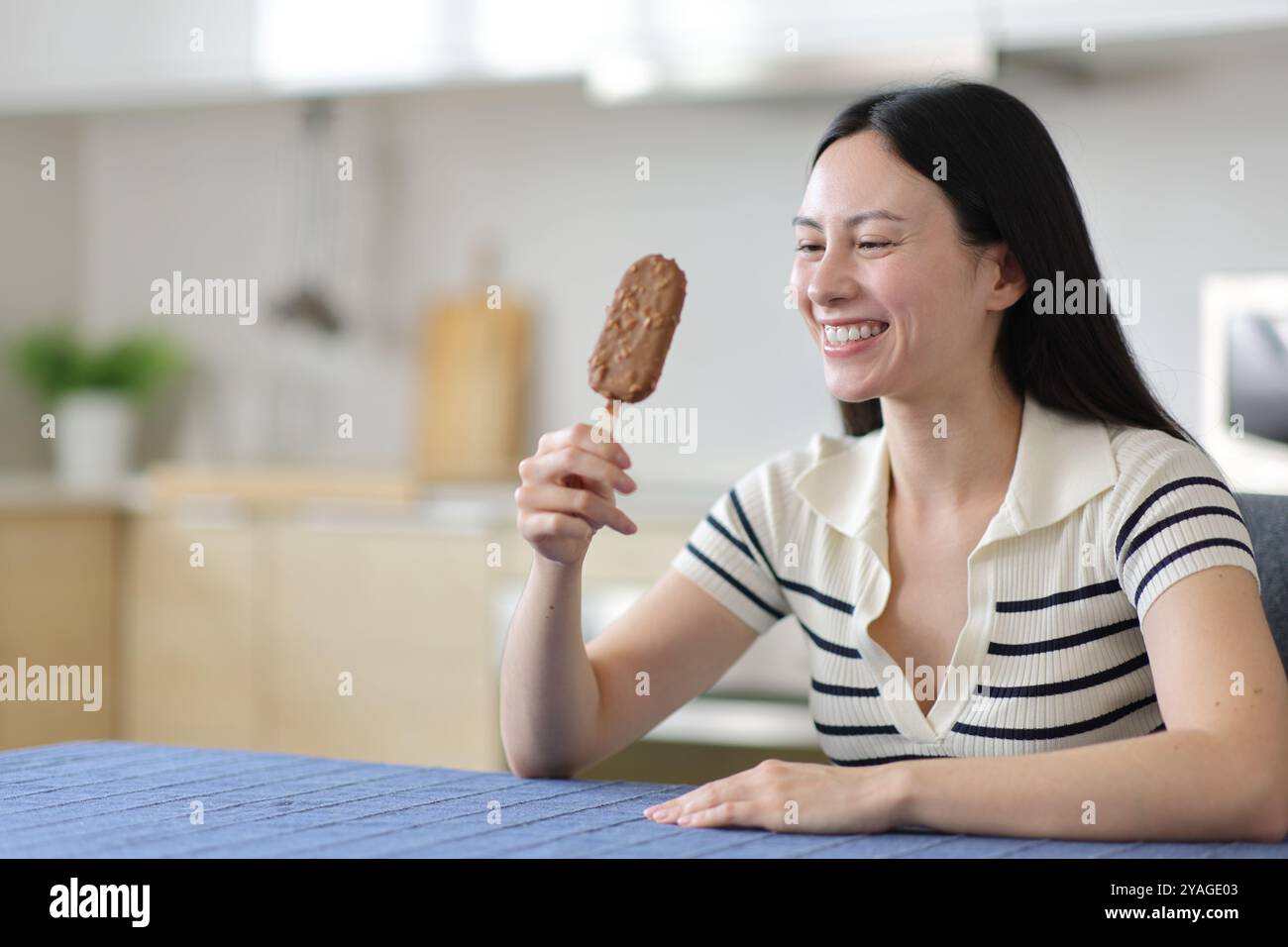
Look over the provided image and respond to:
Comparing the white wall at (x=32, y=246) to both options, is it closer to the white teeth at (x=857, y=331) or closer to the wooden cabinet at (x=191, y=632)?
the wooden cabinet at (x=191, y=632)

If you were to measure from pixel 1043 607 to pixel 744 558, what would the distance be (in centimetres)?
32

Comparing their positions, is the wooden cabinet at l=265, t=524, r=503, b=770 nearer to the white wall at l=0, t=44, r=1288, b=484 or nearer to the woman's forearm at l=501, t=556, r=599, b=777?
the white wall at l=0, t=44, r=1288, b=484

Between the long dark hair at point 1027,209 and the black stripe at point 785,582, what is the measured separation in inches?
11.0

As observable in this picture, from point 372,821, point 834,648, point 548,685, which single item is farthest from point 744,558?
point 372,821

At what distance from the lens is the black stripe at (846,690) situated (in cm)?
152

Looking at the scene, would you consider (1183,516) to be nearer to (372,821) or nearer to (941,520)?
(941,520)

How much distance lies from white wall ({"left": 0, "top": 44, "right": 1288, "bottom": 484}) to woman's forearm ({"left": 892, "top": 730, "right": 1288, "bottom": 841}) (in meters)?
2.10

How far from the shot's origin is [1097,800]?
3.75ft

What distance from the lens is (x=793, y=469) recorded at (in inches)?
66.2

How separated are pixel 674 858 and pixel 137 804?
17.2 inches

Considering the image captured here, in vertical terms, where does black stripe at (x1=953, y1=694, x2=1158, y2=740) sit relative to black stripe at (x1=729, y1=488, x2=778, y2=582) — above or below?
below

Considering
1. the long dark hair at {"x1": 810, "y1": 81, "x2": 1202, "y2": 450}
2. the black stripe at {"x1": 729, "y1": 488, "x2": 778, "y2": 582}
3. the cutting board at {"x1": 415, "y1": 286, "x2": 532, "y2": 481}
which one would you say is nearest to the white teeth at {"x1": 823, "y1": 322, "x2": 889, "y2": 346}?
the long dark hair at {"x1": 810, "y1": 81, "x2": 1202, "y2": 450}

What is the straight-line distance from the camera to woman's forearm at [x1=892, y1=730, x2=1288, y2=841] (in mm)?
1140
